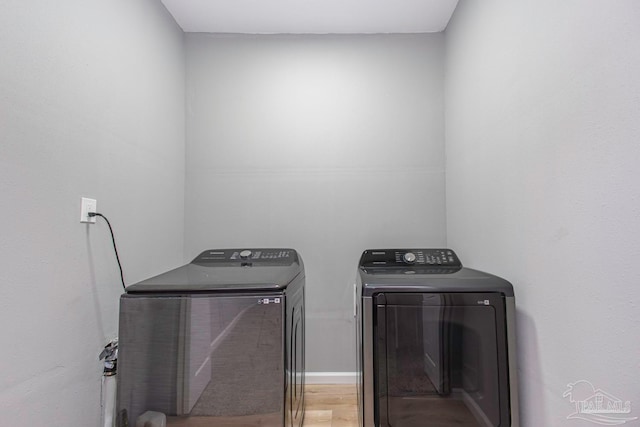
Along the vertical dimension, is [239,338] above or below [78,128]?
below

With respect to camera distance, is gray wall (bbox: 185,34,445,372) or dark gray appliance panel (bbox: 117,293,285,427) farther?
gray wall (bbox: 185,34,445,372)

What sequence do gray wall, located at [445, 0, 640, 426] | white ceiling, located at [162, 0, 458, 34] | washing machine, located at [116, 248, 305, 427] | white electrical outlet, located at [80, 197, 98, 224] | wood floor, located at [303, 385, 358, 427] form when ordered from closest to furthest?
1. gray wall, located at [445, 0, 640, 426]
2. washing machine, located at [116, 248, 305, 427]
3. white electrical outlet, located at [80, 197, 98, 224]
4. wood floor, located at [303, 385, 358, 427]
5. white ceiling, located at [162, 0, 458, 34]

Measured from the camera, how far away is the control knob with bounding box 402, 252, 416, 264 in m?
1.85

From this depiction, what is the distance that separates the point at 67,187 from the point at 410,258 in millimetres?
1715

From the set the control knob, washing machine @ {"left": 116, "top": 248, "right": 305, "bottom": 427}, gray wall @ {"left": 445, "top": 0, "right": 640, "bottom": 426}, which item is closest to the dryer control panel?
the control knob

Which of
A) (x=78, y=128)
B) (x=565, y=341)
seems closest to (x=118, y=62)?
(x=78, y=128)

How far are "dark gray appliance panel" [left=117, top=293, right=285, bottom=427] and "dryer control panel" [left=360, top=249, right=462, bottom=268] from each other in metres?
0.89

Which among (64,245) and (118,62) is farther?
(118,62)

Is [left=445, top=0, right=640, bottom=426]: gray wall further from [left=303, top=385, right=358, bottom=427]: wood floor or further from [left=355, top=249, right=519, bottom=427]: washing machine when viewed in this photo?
[left=303, top=385, right=358, bottom=427]: wood floor

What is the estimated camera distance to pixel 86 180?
4.35 feet

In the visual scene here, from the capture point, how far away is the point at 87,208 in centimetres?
132

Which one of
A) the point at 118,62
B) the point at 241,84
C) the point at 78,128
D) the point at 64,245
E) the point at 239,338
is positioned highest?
the point at 241,84

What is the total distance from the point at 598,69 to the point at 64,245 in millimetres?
1919

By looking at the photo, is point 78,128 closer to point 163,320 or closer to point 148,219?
point 148,219
